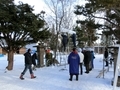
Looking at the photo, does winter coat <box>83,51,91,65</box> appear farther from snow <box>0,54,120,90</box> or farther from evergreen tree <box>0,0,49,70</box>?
evergreen tree <box>0,0,49,70</box>

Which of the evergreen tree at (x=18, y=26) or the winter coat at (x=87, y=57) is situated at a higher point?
the evergreen tree at (x=18, y=26)

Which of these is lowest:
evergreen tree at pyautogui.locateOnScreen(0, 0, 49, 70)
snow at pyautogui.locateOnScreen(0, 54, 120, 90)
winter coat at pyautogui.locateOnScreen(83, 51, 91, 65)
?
snow at pyautogui.locateOnScreen(0, 54, 120, 90)

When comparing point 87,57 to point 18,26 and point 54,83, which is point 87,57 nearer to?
point 18,26

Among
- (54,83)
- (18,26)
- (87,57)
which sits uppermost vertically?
(18,26)

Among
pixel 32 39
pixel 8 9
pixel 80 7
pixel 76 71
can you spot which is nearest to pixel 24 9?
pixel 8 9

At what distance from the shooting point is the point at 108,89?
36.4 ft

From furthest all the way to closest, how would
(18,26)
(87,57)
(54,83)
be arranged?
(87,57)
(18,26)
(54,83)

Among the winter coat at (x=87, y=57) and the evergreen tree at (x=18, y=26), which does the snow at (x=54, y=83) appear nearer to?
the winter coat at (x=87, y=57)

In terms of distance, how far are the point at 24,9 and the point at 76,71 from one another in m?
7.03

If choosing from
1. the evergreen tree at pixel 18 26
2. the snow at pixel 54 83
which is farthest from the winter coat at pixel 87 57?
the evergreen tree at pixel 18 26

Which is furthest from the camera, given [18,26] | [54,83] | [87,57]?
[87,57]

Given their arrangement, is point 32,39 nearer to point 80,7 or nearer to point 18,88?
point 80,7

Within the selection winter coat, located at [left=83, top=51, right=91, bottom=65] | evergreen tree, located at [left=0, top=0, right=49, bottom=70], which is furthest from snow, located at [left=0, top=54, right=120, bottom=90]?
evergreen tree, located at [left=0, top=0, right=49, bottom=70]

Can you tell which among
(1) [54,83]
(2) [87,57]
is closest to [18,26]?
(2) [87,57]
